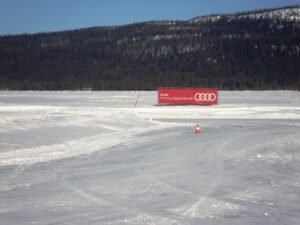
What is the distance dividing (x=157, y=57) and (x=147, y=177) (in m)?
151

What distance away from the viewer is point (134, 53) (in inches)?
6427

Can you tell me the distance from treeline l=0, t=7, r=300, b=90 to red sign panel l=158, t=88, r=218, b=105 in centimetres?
6291

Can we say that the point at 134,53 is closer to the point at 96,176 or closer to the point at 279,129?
the point at 279,129

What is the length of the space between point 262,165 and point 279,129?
10859 mm

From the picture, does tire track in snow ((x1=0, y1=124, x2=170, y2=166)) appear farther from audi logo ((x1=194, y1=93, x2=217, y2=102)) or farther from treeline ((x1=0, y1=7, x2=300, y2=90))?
treeline ((x1=0, y1=7, x2=300, y2=90))

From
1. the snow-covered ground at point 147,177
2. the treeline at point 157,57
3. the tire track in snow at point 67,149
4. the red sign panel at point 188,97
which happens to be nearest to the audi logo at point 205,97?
the red sign panel at point 188,97

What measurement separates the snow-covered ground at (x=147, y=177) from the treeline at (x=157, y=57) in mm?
89978

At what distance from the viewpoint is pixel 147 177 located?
1084 centimetres

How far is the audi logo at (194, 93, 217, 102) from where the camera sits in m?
43.7

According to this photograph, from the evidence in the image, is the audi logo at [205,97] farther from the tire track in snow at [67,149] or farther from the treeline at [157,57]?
the treeline at [157,57]

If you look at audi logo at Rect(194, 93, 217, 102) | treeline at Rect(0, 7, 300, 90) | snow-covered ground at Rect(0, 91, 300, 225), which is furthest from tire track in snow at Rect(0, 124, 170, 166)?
treeline at Rect(0, 7, 300, 90)

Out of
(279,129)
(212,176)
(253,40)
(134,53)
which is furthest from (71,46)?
(212,176)

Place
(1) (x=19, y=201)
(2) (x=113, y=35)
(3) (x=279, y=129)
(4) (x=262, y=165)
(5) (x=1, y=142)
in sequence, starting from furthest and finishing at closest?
(2) (x=113, y=35) < (3) (x=279, y=129) < (5) (x=1, y=142) < (4) (x=262, y=165) < (1) (x=19, y=201)

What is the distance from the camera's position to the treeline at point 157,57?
12456 cm
